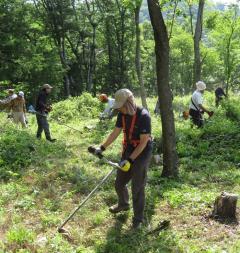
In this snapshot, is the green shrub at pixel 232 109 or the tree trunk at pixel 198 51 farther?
the tree trunk at pixel 198 51

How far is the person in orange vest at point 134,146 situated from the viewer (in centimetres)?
647

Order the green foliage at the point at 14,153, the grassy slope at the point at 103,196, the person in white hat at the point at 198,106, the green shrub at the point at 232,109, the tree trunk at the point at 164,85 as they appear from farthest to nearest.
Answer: the green shrub at the point at 232,109 → the person in white hat at the point at 198,106 → the green foliage at the point at 14,153 → the tree trunk at the point at 164,85 → the grassy slope at the point at 103,196

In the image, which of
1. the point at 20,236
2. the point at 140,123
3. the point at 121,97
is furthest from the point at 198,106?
the point at 20,236

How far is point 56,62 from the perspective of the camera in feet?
113

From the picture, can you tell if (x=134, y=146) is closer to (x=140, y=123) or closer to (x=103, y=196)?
(x=140, y=123)

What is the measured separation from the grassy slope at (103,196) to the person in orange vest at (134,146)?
57 cm

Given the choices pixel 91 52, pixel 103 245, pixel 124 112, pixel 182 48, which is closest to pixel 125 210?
pixel 103 245

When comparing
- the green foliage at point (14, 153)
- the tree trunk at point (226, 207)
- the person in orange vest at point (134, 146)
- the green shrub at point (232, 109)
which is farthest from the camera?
the green shrub at point (232, 109)

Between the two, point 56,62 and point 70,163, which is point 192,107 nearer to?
point 70,163

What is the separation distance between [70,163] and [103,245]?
5.12 metres

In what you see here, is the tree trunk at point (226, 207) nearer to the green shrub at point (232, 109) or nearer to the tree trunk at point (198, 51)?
the green shrub at point (232, 109)

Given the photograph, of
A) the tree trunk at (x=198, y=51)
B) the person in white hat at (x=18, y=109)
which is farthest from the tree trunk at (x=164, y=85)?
the tree trunk at (x=198, y=51)

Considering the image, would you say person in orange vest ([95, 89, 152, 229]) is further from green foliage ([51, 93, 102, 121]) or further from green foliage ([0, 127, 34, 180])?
green foliage ([51, 93, 102, 121])

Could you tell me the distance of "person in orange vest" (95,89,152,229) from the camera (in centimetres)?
647
